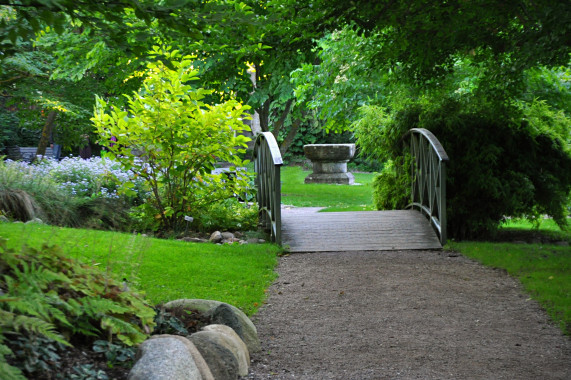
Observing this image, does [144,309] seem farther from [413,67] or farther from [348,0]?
[413,67]

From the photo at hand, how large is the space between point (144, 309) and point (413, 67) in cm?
650

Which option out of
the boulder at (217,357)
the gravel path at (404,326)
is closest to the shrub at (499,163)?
the gravel path at (404,326)

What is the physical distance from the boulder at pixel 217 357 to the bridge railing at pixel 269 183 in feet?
15.0

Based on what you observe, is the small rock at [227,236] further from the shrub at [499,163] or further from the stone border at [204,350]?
the stone border at [204,350]

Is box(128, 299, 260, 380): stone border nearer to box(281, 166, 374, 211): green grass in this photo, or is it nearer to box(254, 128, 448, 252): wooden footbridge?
box(254, 128, 448, 252): wooden footbridge

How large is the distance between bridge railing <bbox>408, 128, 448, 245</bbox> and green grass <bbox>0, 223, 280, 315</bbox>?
7.77 feet

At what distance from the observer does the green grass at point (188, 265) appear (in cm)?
549

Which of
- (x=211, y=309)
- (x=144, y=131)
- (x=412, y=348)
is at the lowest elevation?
(x=412, y=348)

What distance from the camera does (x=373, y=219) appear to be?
9.48 metres

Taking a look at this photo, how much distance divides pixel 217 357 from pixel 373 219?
20.2 ft

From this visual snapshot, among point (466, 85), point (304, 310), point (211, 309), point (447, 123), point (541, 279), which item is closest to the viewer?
point (211, 309)

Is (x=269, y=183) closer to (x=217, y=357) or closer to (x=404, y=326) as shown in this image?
(x=404, y=326)

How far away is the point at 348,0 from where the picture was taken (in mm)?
6434

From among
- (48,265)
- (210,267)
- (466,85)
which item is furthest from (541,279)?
(466,85)
